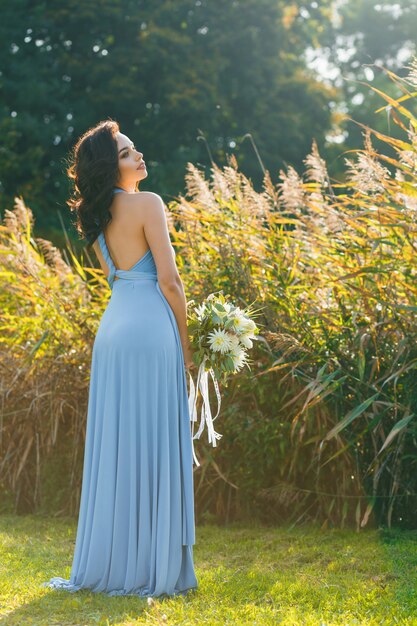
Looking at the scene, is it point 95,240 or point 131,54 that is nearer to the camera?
point 95,240

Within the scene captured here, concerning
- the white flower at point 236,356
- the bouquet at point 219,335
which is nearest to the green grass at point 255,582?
the bouquet at point 219,335

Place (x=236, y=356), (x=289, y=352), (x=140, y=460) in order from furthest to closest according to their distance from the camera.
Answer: (x=289, y=352) → (x=236, y=356) → (x=140, y=460)

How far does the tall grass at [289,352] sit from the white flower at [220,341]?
782mm

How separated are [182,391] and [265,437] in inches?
54.0

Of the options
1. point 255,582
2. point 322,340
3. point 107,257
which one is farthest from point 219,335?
point 322,340

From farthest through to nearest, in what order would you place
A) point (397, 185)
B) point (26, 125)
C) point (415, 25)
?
point (415, 25) < point (26, 125) < point (397, 185)

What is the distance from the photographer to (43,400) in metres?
6.00

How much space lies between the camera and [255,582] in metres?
4.20

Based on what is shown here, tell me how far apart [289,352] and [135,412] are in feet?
3.90

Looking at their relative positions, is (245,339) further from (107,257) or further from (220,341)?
(107,257)

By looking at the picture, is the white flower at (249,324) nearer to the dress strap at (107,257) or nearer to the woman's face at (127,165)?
the dress strap at (107,257)

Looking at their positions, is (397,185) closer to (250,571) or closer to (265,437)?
(265,437)

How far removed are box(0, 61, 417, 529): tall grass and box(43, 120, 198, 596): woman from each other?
95 cm

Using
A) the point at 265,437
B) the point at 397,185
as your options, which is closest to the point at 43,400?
the point at 265,437
